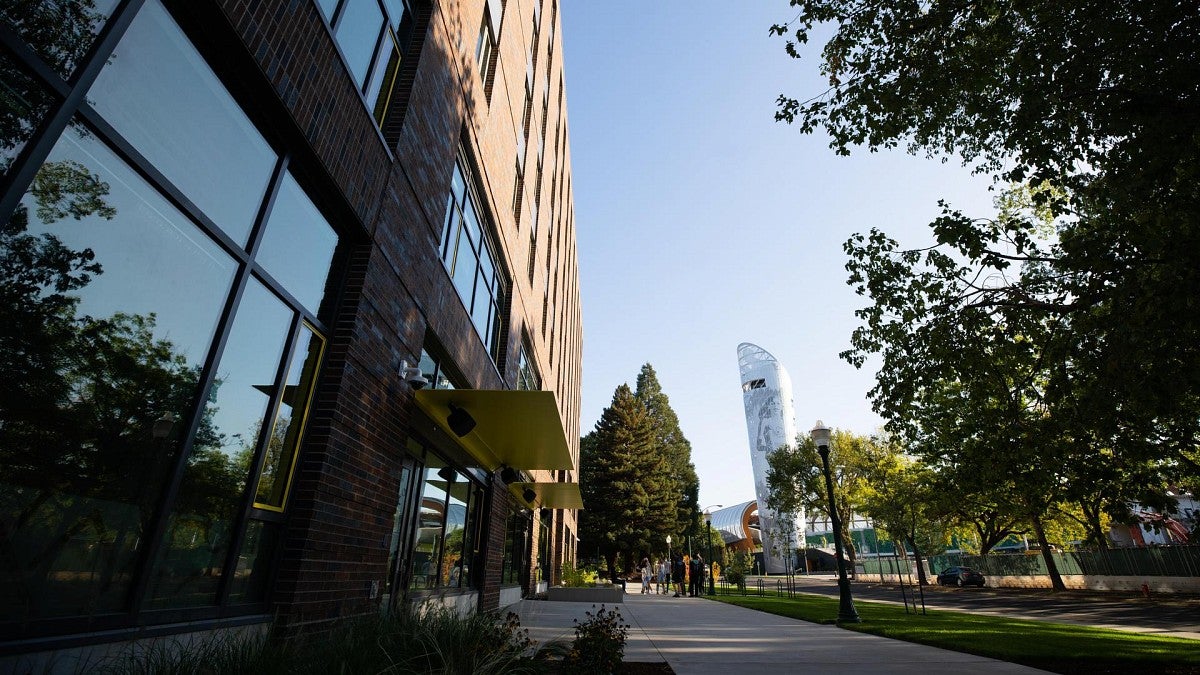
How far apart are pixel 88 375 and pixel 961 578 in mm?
53044

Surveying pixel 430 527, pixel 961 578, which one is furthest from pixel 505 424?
pixel 961 578

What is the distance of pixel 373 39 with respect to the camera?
6.32 metres

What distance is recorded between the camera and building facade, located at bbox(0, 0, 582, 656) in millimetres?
2725

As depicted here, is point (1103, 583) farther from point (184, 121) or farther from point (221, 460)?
point (184, 121)

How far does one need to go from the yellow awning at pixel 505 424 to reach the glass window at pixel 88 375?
11.8ft

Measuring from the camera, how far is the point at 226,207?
159 inches

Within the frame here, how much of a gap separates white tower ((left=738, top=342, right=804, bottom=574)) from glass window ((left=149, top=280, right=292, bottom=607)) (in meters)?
68.5

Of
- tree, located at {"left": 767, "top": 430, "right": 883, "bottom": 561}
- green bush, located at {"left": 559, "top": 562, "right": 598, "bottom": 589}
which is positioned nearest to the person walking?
green bush, located at {"left": 559, "top": 562, "right": 598, "bottom": 589}

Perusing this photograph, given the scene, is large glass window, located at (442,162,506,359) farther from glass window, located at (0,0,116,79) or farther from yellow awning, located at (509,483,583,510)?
glass window, located at (0,0,116,79)

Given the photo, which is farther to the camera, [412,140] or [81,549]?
[412,140]

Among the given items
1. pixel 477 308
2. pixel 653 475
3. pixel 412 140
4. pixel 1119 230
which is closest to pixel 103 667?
pixel 412 140

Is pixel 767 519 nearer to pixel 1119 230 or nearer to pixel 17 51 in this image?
pixel 1119 230

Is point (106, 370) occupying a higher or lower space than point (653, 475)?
lower

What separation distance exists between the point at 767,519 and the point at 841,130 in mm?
64892
